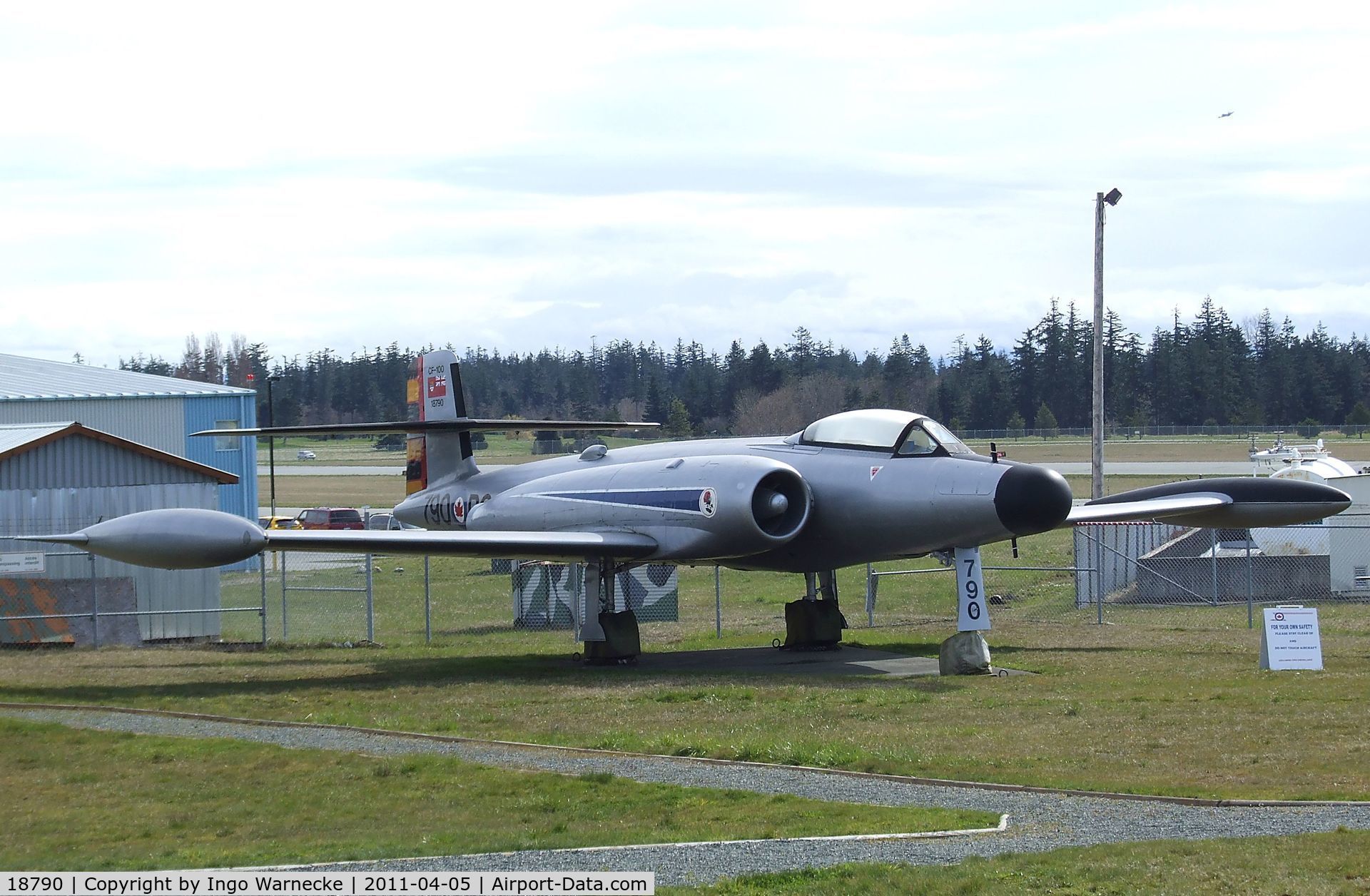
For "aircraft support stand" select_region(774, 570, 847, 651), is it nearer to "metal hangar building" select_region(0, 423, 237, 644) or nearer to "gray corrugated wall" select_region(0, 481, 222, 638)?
"metal hangar building" select_region(0, 423, 237, 644)

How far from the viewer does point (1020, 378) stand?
106 meters

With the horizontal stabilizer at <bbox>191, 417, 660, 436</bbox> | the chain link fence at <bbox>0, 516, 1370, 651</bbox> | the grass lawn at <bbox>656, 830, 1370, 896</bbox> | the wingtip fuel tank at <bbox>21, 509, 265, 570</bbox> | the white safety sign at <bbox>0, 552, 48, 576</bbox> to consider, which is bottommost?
the chain link fence at <bbox>0, 516, 1370, 651</bbox>

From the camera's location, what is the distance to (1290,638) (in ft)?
56.7

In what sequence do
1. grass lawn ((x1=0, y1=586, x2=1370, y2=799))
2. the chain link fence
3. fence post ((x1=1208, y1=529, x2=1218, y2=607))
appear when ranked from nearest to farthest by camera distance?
grass lawn ((x1=0, y1=586, x2=1370, y2=799))
the chain link fence
fence post ((x1=1208, y1=529, x2=1218, y2=607))

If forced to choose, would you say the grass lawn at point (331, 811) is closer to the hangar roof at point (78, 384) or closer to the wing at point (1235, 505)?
the wing at point (1235, 505)

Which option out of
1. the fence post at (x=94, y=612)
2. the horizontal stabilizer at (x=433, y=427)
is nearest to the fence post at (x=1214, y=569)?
the horizontal stabilizer at (x=433, y=427)

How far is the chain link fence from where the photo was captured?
23609 mm

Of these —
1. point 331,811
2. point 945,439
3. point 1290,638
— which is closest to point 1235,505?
point 1290,638

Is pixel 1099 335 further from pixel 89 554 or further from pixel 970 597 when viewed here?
pixel 89 554

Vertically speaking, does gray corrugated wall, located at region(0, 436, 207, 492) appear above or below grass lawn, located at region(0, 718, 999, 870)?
above

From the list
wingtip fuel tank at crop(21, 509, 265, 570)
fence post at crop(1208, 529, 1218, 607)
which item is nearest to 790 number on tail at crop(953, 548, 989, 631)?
wingtip fuel tank at crop(21, 509, 265, 570)

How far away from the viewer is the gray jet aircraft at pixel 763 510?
17.1 metres

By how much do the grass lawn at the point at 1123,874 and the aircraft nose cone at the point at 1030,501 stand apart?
8.72 meters

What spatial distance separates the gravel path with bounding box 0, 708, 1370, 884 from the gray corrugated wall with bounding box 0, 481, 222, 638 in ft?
44.9
